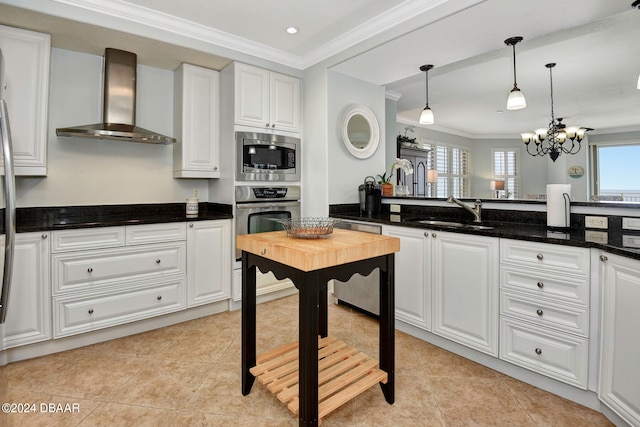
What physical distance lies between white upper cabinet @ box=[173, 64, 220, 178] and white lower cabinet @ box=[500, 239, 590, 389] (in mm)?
2604

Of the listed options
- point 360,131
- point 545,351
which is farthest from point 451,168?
point 545,351

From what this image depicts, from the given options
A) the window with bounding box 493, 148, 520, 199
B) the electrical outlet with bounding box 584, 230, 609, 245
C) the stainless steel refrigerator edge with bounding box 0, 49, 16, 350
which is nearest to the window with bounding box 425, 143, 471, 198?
the window with bounding box 493, 148, 520, 199

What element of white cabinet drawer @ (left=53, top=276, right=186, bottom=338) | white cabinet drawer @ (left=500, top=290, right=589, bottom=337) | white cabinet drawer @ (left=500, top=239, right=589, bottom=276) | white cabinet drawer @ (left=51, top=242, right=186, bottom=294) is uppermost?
white cabinet drawer @ (left=500, top=239, right=589, bottom=276)

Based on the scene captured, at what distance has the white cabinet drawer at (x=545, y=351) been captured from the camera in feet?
5.33

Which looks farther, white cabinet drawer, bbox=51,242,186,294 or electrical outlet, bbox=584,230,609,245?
white cabinet drawer, bbox=51,242,186,294

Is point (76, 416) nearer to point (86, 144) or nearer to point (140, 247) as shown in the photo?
point (140, 247)

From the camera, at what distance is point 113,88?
2.67 m

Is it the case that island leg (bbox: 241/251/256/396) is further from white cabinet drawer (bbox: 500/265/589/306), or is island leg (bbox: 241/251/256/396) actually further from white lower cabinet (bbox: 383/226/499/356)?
white cabinet drawer (bbox: 500/265/589/306)

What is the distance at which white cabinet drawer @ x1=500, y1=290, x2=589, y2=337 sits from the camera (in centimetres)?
161

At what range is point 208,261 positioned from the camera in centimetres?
289

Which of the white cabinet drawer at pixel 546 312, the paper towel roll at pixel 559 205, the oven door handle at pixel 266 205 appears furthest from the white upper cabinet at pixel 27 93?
the paper towel roll at pixel 559 205

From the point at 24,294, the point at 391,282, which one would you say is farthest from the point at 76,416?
the point at 391,282

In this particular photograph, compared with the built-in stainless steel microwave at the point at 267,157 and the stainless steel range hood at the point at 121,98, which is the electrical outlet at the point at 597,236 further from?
the stainless steel range hood at the point at 121,98

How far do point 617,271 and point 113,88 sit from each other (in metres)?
3.54
